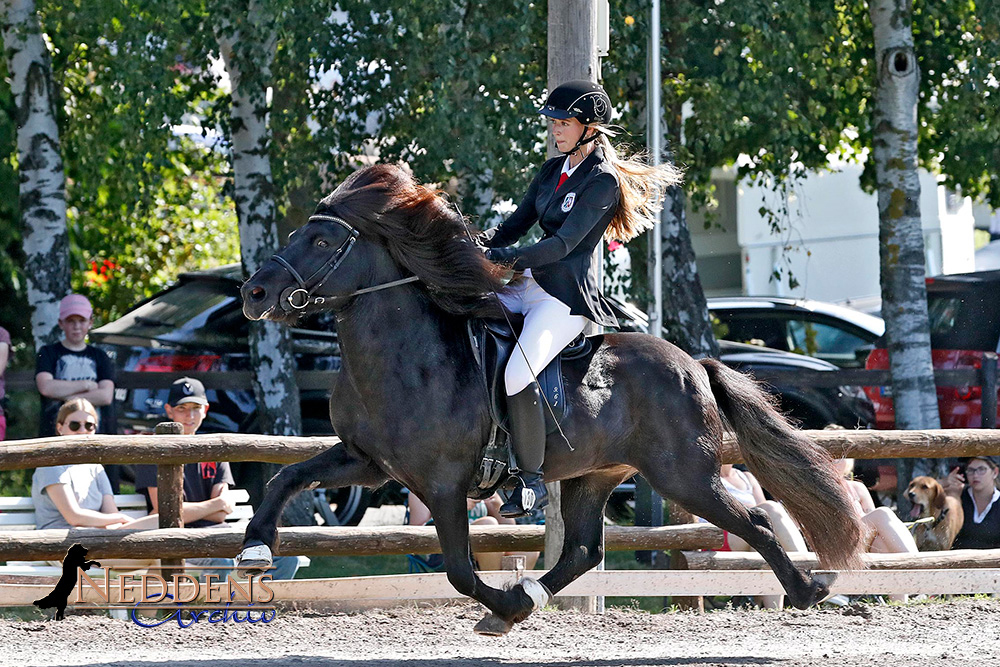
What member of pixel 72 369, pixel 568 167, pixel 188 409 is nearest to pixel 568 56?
pixel 568 167

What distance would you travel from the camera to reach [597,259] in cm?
702

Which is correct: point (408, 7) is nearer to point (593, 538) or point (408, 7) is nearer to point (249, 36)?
point (249, 36)

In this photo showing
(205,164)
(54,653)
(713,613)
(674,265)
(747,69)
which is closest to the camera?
(54,653)

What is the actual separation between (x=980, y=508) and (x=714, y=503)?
3411 millimetres

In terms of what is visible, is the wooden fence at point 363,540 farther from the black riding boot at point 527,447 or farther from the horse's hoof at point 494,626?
the black riding boot at point 527,447

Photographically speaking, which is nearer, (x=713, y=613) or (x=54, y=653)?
(x=54, y=653)

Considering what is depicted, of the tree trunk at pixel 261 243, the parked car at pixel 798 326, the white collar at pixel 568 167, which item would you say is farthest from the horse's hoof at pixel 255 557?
the parked car at pixel 798 326

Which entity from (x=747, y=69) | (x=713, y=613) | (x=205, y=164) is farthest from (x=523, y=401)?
(x=205, y=164)

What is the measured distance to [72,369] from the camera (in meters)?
8.79

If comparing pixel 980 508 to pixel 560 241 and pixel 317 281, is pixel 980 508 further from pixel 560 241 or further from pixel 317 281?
pixel 317 281

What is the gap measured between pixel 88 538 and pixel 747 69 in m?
6.02

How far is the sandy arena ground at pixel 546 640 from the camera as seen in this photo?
230 inches

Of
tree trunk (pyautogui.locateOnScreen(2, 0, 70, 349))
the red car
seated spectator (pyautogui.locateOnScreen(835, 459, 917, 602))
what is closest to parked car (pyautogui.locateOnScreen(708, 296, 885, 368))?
the red car

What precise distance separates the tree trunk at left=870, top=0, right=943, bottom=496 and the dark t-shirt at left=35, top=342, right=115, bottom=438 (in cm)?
593
